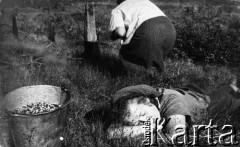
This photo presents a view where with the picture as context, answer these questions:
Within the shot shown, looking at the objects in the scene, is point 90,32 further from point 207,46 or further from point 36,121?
point 36,121

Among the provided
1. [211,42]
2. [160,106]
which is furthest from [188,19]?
[160,106]

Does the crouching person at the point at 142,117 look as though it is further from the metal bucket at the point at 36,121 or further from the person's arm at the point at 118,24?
the person's arm at the point at 118,24

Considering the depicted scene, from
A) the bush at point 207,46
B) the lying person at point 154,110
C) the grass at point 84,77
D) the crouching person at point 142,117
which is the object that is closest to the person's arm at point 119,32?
the grass at point 84,77

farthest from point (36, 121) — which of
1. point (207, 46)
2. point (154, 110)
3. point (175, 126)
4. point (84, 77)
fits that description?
point (207, 46)

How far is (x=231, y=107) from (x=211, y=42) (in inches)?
132

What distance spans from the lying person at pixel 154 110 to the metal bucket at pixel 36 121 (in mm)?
550

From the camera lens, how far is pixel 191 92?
13.9 feet

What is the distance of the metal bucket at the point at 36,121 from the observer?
9.85 ft

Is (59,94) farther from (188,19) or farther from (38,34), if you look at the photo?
(188,19)

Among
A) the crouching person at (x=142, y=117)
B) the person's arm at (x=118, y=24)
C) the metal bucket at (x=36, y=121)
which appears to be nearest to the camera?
the metal bucket at (x=36, y=121)

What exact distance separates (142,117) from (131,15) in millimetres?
2391

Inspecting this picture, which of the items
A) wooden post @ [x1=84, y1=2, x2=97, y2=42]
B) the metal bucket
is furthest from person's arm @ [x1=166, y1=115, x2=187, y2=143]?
wooden post @ [x1=84, y1=2, x2=97, y2=42]

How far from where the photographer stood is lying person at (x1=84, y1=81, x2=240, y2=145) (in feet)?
10.4

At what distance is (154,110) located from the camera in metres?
3.26
